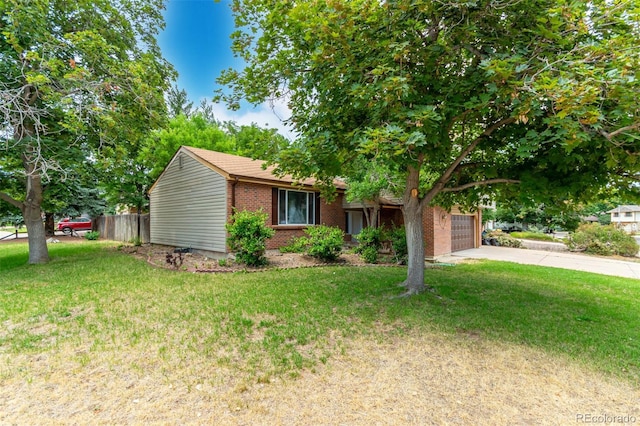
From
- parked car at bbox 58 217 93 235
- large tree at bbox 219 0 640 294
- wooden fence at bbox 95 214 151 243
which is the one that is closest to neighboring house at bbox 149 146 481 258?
wooden fence at bbox 95 214 151 243

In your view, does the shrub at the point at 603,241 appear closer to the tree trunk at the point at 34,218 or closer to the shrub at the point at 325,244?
the shrub at the point at 325,244

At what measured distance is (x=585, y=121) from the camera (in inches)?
128

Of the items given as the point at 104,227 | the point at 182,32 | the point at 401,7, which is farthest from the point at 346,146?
the point at 104,227

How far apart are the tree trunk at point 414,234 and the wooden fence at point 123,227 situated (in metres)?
14.9

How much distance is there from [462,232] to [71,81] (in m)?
16.2

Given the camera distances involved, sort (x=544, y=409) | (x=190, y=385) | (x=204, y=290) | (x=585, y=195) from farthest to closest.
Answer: (x=204, y=290)
(x=585, y=195)
(x=190, y=385)
(x=544, y=409)

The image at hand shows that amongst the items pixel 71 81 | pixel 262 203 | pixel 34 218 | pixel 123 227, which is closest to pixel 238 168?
pixel 262 203

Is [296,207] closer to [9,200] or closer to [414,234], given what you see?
[414,234]

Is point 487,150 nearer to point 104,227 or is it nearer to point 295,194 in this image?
point 295,194

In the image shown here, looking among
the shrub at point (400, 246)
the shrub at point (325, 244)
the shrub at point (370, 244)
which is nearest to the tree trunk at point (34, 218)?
the shrub at point (325, 244)

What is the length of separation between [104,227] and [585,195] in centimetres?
2514

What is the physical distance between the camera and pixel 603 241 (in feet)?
49.0

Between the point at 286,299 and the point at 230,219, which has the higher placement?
the point at 230,219

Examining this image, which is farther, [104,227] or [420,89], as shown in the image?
[104,227]
